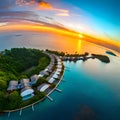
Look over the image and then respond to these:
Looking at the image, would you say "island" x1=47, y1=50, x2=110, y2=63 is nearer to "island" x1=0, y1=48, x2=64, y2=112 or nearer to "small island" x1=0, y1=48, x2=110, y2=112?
"small island" x1=0, y1=48, x2=110, y2=112

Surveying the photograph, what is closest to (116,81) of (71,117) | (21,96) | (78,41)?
(71,117)

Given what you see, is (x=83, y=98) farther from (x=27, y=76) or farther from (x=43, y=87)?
(x=27, y=76)

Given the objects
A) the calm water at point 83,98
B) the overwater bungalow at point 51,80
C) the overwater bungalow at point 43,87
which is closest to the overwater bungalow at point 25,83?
the overwater bungalow at point 43,87

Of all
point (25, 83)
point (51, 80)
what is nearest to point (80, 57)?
point (51, 80)

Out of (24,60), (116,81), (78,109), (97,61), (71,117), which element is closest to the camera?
(71,117)

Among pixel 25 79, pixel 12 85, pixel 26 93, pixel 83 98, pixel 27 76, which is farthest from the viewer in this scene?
pixel 27 76

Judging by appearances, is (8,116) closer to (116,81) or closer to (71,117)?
(71,117)

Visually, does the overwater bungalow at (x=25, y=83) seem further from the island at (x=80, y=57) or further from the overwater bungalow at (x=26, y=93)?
the island at (x=80, y=57)
